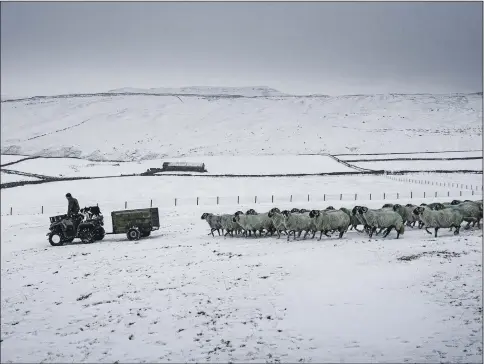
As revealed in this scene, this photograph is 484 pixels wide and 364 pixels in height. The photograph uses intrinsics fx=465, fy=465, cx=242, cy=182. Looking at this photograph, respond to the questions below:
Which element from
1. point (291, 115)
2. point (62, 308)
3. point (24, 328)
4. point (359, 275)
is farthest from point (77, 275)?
point (291, 115)

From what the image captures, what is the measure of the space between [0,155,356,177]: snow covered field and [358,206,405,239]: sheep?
1642 inches

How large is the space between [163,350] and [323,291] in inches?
207

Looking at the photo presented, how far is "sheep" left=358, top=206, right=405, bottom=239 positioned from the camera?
21.3 metres

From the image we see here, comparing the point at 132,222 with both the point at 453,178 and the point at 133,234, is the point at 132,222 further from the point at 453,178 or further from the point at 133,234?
the point at 453,178

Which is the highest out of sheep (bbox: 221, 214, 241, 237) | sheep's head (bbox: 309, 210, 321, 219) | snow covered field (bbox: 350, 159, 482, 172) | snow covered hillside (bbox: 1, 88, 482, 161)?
snow covered hillside (bbox: 1, 88, 482, 161)

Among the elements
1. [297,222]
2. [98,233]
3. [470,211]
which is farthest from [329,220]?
[98,233]

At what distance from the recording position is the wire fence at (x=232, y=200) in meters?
38.1

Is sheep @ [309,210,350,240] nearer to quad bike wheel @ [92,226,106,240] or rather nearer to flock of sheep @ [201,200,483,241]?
flock of sheep @ [201,200,483,241]

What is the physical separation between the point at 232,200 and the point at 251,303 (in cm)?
2920

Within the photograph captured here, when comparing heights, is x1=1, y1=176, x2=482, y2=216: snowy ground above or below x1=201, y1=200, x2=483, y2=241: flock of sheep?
above

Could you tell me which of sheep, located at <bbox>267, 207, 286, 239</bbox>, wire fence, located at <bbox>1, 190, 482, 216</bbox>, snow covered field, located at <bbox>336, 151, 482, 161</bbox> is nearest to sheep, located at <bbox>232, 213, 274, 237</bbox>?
sheep, located at <bbox>267, 207, 286, 239</bbox>

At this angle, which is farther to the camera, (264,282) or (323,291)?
(264,282)

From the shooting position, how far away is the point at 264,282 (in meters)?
15.0

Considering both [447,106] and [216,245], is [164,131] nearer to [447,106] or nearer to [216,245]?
[447,106]
